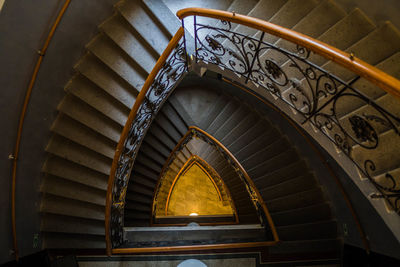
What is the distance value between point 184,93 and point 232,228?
12.0 feet

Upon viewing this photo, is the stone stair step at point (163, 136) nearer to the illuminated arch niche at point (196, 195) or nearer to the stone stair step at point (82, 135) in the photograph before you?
the stone stair step at point (82, 135)

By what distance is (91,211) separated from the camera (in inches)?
167

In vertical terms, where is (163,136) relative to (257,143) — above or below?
above

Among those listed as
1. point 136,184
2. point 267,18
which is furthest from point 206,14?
point 136,184

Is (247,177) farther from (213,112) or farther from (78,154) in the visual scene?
(78,154)

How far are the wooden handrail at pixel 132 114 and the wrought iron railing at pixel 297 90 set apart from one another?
0.01 metres

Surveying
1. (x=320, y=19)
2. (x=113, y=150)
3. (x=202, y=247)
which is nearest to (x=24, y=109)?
(x=113, y=150)

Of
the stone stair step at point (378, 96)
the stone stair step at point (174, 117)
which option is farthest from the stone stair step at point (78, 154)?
→ the stone stair step at point (378, 96)

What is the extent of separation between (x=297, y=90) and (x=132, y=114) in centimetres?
225

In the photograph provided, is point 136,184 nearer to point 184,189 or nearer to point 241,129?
point 241,129

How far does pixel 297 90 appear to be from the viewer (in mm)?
2598

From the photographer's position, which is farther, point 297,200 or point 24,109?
point 297,200

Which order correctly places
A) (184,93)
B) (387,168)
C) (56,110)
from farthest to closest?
(184,93) < (56,110) < (387,168)

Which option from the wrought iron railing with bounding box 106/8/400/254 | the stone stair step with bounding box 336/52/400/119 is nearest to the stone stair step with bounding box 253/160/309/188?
the wrought iron railing with bounding box 106/8/400/254
